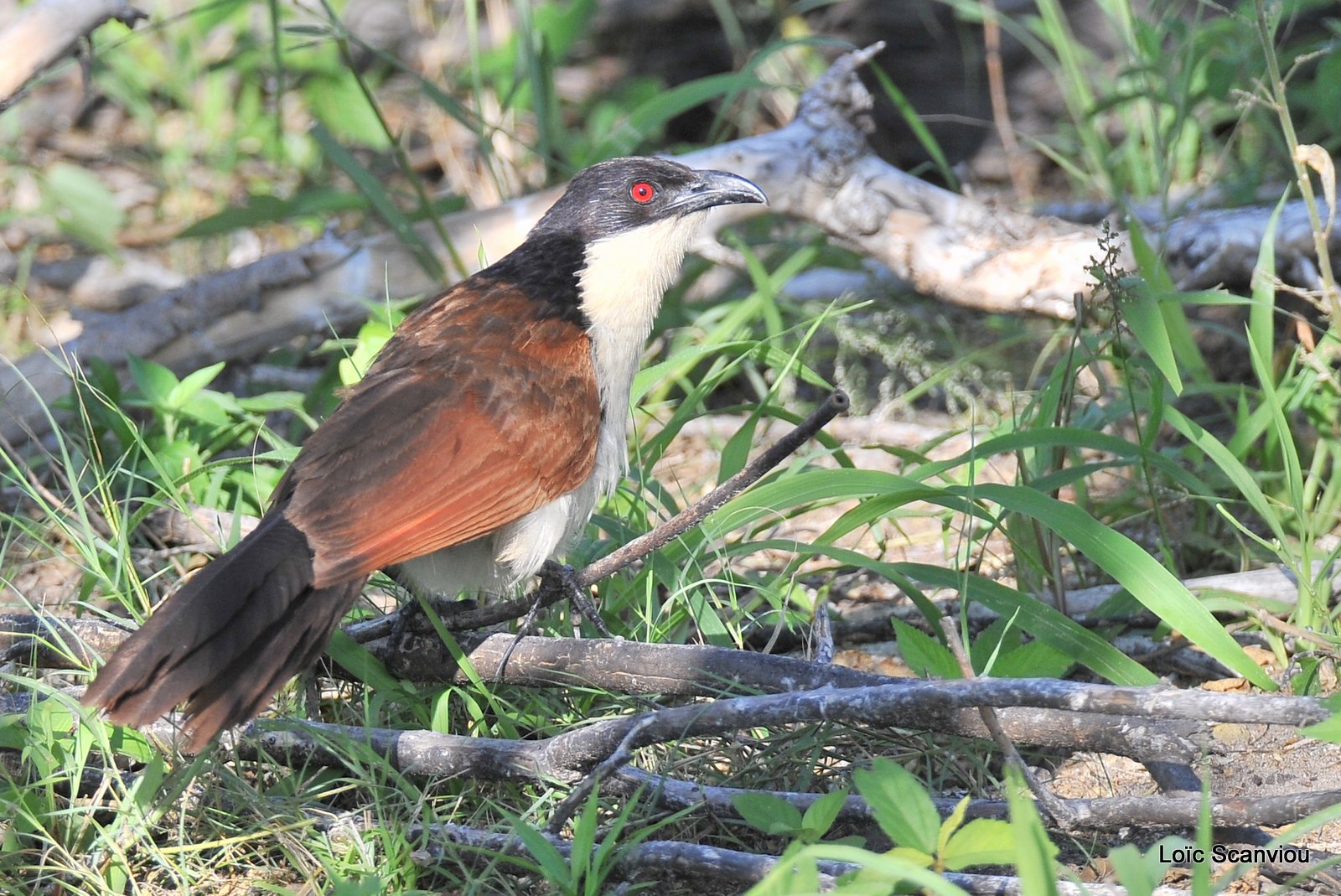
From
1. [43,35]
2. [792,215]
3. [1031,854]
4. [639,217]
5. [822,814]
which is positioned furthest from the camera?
[792,215]

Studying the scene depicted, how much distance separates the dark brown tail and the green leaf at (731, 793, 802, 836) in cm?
66

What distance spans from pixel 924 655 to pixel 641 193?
1.25 meters

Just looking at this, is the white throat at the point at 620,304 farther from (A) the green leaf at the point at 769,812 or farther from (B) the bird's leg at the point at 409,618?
(A) the green leaf at the point at 769,812

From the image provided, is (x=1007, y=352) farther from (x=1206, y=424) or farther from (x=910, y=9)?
(x=910, y=9)

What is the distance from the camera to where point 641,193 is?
289cm

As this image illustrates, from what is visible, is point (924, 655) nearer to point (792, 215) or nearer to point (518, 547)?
point (518, 547)

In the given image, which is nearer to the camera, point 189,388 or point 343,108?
point 189,388

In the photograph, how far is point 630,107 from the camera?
17.9 feet

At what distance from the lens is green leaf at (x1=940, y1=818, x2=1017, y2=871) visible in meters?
1.54

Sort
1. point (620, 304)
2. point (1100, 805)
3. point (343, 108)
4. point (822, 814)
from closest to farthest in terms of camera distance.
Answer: point (822, 814) < point (1100, 805) < point (620, 304) < point (343, 108)

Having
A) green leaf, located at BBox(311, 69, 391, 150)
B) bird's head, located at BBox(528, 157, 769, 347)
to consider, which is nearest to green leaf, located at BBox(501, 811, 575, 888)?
bird's head, located at BBox(528, 157, 769, 347)

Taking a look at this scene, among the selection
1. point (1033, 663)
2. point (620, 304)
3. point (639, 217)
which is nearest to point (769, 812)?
point (1033, 663)

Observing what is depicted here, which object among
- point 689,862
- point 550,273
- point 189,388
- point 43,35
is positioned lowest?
point 689,862

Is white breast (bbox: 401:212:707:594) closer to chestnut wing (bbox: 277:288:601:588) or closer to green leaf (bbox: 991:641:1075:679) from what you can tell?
chestnut wing (bbox: 277:288:601:588)
